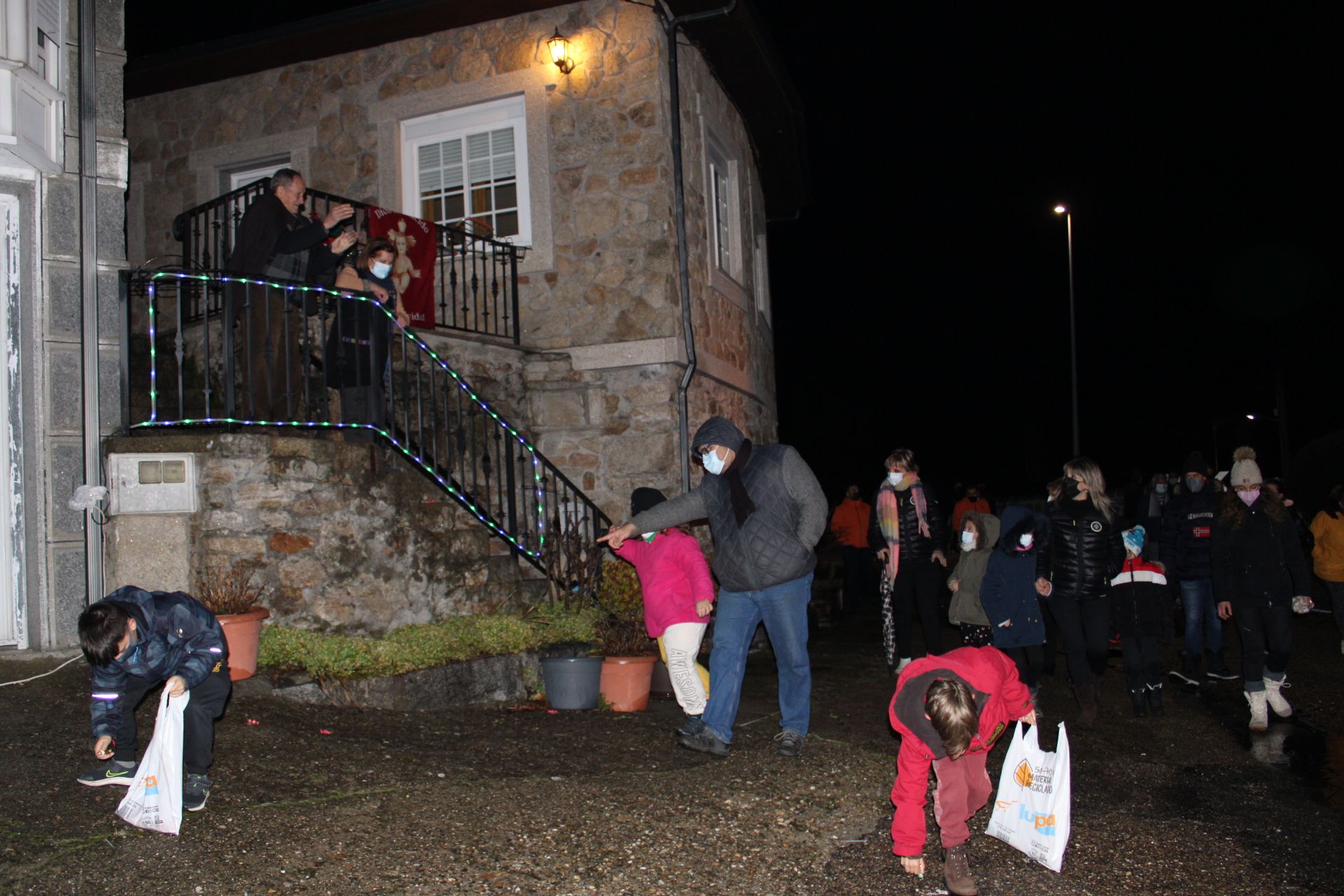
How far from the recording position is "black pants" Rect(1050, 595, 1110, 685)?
6.27 metres

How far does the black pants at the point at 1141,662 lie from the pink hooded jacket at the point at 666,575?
104 inches

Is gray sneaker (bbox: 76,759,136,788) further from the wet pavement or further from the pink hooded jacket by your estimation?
the pink hooded jacket

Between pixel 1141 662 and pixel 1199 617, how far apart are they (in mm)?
1402

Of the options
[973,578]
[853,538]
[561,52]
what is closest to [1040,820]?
[973,578]

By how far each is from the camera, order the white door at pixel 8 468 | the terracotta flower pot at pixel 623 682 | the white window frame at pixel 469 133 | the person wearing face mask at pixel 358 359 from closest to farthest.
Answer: the white door at pixel 8 468 < the terracotta flower pot at pixel 623 682 < the person wearing face mask at pixel 358 359 < the white window frame at pixel 469 133

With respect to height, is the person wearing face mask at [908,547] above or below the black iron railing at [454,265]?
below

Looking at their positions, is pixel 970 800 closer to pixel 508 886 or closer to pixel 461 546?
pixel 508 886

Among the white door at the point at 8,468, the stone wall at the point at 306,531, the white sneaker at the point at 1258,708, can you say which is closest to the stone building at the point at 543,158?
the stone wall at the point at 306,531

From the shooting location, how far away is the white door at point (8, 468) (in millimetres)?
6117

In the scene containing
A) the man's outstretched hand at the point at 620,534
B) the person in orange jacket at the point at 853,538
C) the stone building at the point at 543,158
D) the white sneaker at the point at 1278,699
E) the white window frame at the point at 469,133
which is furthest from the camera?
the person in orange jacket at the point at 853,538

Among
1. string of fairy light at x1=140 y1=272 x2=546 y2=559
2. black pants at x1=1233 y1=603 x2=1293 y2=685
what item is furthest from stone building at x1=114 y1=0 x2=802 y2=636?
black pants at x1=1233 y1=603 x2=1293 y2=685

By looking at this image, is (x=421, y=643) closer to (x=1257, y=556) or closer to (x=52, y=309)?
(x=52, y=309)

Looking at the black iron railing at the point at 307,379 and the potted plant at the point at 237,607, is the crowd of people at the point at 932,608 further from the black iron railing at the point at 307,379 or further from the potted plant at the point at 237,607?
the potted plant at the point at 237,607

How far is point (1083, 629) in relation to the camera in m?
6.32
